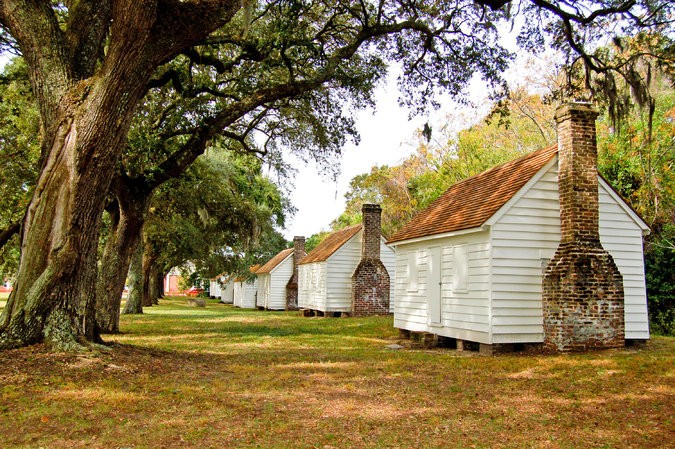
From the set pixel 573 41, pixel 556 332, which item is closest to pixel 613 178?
pixel 573 41

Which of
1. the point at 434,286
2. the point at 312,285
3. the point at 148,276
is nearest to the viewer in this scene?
the point at 434,286

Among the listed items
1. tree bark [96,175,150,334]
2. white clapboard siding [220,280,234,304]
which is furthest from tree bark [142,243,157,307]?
tree bark [96,175,150,334]

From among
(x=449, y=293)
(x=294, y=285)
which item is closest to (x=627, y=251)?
(x=449, y=293)

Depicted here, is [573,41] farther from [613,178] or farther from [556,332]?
[613,178]

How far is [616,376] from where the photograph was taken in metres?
8.50

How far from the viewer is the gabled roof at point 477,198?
12.2 meters

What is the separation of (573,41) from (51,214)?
11842 mm

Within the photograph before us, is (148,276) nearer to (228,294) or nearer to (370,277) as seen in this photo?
(228,294)

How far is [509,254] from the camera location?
1179cm

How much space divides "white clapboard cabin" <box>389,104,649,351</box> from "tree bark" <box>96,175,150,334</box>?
815 centimetres

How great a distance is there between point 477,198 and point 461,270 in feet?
7.13

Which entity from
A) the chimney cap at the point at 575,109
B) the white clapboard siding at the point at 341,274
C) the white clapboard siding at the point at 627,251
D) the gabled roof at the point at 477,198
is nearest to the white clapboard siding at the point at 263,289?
the white clapboard siding at the point at 341,274

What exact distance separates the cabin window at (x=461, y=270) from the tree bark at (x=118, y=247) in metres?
8.87

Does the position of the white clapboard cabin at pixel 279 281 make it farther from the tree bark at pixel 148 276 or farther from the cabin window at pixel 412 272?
the cabin window at pixel 412 272
